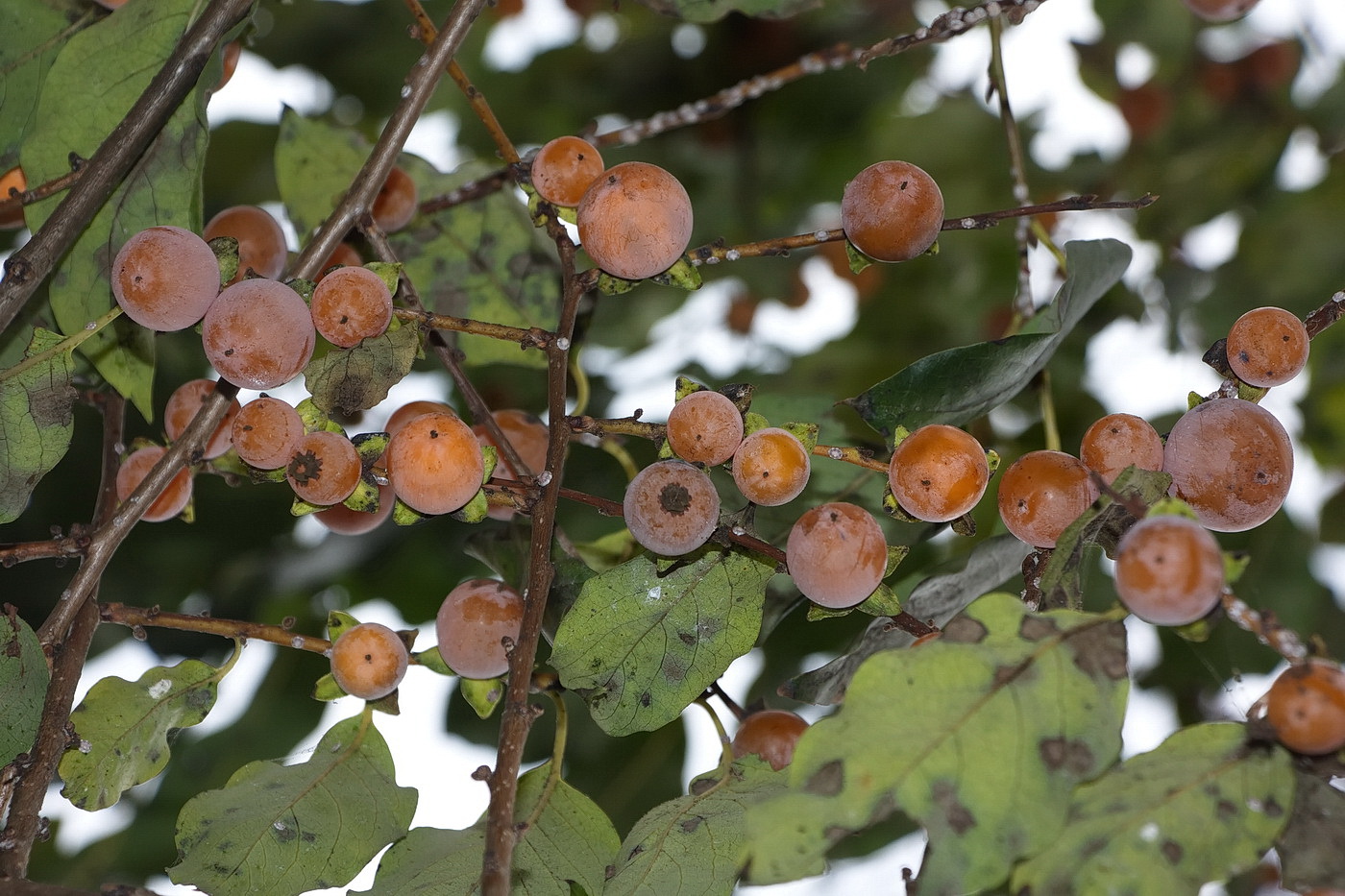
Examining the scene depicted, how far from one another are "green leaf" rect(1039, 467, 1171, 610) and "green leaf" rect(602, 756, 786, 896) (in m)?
0.21

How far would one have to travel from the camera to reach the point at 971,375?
0.80 metres

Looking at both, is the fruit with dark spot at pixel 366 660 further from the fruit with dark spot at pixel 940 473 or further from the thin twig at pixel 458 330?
the fruit with dark spot at pixel 940 473

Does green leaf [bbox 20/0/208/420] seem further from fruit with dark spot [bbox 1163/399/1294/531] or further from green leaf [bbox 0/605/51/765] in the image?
Answer: fruit with dark spot [bbox 1163/399/1294/531]

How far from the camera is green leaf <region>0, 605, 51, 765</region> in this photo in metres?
0.69

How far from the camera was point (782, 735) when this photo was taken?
834 millimetres

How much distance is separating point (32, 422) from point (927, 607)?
1.99 feet

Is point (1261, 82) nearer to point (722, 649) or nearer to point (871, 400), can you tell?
point (871, 400)

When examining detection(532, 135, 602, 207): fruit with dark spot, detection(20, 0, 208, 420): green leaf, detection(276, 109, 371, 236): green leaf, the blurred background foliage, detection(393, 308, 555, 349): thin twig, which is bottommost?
the blurred background foliage

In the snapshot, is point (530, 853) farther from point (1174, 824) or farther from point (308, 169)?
point (308, 169)

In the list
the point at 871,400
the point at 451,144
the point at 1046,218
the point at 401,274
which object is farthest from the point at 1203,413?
the point at 451,144

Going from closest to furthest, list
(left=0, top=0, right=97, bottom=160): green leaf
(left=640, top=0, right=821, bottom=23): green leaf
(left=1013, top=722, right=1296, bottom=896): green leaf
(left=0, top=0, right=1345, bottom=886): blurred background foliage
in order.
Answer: (left=1013, top=722, right=1296, bottom=896): green leaf → (left=0, top=0, right=97, bottom=160): green leaf → (left=640, top=0, right=821, bottom=23): green leaf → (left=0, top=0, right=1345, bottom=886): blurred background foliage

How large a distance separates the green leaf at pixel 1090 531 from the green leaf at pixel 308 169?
2.48 ft

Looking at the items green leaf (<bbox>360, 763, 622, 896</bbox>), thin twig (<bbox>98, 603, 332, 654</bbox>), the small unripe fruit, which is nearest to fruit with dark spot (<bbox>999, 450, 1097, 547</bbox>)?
the small unripe fruit

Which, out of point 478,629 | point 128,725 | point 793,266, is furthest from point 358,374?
point 793,266
